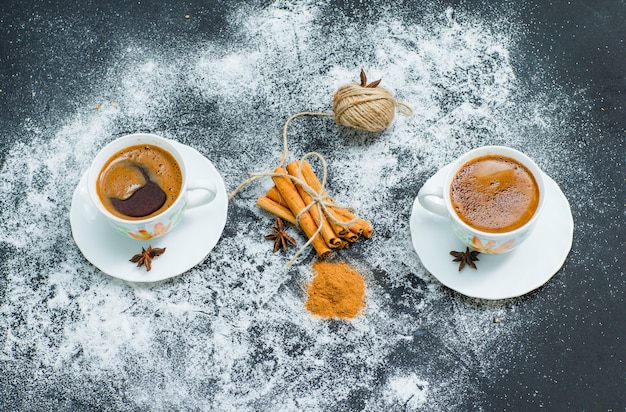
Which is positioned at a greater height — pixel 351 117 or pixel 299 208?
pixel 351 117

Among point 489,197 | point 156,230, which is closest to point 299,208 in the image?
point 156,230

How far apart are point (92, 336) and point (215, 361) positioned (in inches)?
11.9

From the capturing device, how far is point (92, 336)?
1845mm

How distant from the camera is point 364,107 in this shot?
1.86 metres

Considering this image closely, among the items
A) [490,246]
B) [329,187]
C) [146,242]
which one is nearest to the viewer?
[490,246]

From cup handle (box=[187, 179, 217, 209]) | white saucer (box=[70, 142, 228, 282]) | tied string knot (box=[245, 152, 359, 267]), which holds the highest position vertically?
cup handle (box=[187, 179, 217, 209])

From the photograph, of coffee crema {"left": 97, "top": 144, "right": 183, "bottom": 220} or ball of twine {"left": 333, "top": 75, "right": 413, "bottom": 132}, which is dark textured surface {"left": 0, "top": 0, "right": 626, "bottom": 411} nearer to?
ball of twine {"left": 333, "top": 75, "right": 413, "bottom": 132}

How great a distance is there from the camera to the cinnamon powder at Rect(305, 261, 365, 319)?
1.83 meters

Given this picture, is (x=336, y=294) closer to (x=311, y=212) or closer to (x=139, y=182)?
(x=311, y=212)

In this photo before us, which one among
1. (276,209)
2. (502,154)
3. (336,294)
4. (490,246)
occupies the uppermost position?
(502,154)

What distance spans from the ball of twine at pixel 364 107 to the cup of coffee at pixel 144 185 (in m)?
0.39

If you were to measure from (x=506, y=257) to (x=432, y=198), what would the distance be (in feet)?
0.73

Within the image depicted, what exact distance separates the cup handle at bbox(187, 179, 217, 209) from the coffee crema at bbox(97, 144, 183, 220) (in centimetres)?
4

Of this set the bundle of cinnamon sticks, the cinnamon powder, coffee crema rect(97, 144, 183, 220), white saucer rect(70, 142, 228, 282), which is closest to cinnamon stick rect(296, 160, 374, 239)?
the bundle of cinnamon sticks
